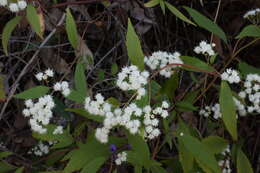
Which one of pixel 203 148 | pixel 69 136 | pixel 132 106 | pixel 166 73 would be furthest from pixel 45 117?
pixel 203 148

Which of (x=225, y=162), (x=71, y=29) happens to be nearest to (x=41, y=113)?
(x=71, y=29)

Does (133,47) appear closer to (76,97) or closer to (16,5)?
(76,97)

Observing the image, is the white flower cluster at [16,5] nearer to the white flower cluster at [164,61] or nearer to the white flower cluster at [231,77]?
the white flower cluster at [164,61]

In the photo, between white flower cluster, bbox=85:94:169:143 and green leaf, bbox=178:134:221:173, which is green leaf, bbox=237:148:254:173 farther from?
white flower cluster, bbox=85:94:169:143

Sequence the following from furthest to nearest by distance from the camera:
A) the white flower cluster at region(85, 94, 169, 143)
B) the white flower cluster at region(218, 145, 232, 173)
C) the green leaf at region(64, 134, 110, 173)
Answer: the white flower cluster at region(218, 145, 232, 173) < the green leaf at region(64, 134, 110, 173) < the white flower cluster at region(85, 94, 169, 143)

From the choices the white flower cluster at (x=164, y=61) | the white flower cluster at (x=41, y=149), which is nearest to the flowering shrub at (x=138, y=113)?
the white flower cluster at (x=164, y=61)

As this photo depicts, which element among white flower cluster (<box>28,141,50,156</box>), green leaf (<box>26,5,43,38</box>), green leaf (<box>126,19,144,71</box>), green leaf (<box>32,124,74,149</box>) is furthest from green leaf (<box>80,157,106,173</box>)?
white flower cluster (<box>28,141,50,156</box>)
